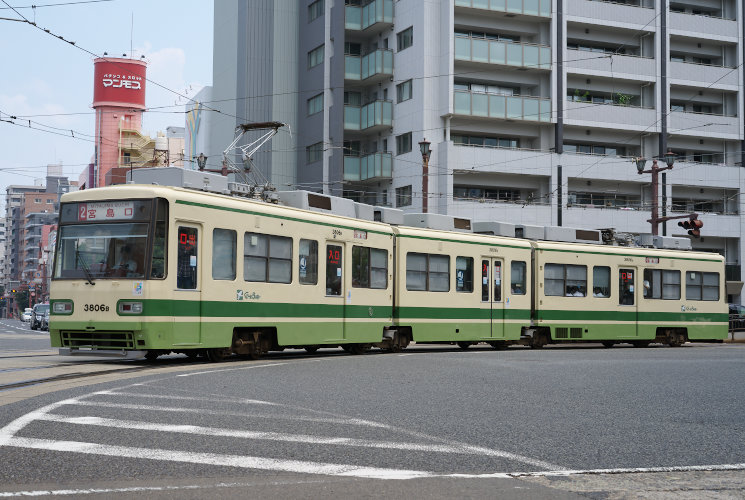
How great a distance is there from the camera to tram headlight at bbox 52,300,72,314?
15539 mm

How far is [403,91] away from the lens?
47.7 metres

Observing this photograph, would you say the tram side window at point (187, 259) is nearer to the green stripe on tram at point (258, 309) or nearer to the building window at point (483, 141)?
the green stripe on tram at point (258, 309)

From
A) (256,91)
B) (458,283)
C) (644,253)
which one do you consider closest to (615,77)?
(256,91)

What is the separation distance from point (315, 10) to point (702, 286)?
31.4m

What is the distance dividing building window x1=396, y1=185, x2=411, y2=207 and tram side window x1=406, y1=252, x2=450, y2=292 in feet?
77.5

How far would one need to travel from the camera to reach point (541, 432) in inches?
327

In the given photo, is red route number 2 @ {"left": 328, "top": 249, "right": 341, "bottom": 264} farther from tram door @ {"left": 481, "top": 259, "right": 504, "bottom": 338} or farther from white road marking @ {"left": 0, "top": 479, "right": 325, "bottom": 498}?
white road marking @ {"left": 0, "top": 479, "right": 325, "bottom": 498}

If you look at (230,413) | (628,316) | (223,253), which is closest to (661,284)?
(628,316)

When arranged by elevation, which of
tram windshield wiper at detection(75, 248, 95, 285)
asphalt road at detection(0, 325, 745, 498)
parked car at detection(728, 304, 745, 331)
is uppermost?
tram windshield wiper at detection(75, 248, 95, 285)

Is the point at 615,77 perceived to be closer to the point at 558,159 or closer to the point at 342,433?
the point at 558,159

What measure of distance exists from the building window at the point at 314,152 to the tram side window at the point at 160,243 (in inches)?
1405

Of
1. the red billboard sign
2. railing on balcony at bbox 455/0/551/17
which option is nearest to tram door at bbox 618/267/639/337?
railing on balcony at bbox 455/0/551/17

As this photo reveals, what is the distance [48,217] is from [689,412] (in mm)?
166860

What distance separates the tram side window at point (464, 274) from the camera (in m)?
23.2
